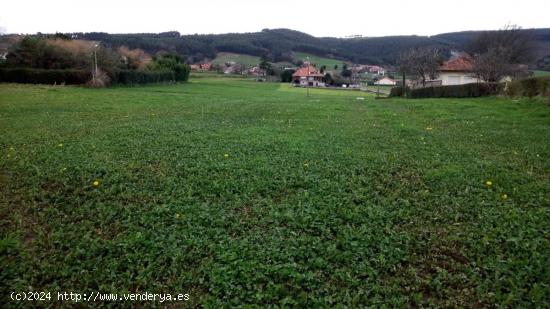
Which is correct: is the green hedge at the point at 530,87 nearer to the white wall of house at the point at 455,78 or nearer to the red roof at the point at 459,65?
the white wall of house at the point at 455,78

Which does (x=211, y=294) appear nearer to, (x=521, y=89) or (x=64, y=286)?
(x=64, y=286)

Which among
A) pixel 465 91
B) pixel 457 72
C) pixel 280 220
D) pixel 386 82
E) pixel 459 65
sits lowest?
pixel 280 220

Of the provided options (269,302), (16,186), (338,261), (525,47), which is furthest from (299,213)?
(525,47)

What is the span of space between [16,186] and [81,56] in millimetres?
35074

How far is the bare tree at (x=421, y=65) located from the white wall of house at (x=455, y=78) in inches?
43.4

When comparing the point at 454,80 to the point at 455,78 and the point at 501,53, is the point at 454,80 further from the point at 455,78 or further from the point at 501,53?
the point at 501,53

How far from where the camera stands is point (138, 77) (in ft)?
122

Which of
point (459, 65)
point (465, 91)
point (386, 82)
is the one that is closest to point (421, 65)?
point (459, 65)

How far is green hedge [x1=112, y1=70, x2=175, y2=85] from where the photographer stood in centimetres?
3560

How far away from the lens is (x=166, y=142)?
7668 mm

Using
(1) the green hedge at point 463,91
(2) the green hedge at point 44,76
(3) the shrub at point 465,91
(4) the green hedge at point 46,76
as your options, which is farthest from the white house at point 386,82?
(2) the green hedge at point 44,76

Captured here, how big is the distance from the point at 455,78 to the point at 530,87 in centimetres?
1964

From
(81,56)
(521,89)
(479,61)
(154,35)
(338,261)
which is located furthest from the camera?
(154,35)

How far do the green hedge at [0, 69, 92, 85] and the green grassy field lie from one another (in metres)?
27.4
